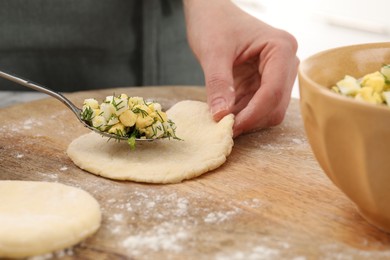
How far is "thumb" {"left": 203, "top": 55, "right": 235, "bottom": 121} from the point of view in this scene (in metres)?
1.47

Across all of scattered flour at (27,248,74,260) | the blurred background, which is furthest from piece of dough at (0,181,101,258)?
the blurred background

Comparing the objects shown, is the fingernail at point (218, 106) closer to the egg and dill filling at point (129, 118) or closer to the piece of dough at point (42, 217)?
the egg and dill filling at point (129, 118)

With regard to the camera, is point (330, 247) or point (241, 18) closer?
point (330, 247)

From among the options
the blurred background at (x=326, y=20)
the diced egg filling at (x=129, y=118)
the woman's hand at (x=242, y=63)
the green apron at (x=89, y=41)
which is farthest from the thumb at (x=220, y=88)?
the blurred background at (x=326, y=20)

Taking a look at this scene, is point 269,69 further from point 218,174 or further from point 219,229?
point 219,229

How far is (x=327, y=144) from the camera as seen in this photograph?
0.98 meters

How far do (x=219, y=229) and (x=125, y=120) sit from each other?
0.36 m

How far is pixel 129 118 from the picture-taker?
128 cm

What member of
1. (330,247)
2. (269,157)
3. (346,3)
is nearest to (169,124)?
(269,157)

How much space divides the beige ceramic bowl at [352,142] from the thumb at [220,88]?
415 mm

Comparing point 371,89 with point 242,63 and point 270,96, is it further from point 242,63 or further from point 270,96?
point 242,63

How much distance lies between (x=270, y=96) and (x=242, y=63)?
0.19 metres

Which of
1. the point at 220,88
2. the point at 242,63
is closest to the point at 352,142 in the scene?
the point at 220,88

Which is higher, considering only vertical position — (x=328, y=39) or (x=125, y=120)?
(x=125, y=120)
